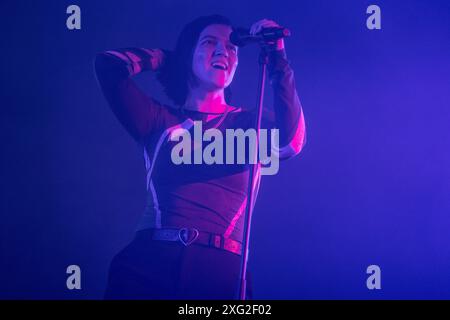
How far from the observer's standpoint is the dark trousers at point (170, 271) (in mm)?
2227

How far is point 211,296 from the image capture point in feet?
7.45

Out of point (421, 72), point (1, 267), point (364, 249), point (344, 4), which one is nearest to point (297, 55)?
point (344, 4)

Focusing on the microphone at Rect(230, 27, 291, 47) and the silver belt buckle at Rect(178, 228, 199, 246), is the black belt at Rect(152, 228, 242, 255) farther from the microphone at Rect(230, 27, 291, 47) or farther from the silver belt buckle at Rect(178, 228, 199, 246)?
the microphone at Rect(230, 27, 291, 47)

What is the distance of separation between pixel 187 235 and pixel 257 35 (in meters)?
0.92

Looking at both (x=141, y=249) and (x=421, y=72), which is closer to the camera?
(x=141, y=249)

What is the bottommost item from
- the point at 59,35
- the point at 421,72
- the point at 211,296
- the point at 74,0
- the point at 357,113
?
the point at 211,296

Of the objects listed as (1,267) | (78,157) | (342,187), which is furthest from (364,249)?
(1,267)

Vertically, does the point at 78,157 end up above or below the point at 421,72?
below

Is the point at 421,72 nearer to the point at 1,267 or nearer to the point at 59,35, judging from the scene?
the point at 59,35

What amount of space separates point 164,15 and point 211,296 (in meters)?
1.25

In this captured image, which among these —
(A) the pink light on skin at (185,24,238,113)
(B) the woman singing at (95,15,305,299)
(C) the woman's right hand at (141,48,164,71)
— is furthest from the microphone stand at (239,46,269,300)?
(C) the woman's right hand at (141,48,164,71)

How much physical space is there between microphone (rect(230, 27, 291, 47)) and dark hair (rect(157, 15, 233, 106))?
63mm

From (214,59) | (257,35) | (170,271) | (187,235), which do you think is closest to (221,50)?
(214,59)

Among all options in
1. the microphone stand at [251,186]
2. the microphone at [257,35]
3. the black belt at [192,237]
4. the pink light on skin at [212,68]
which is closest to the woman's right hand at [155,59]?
the pink light on skin at [212,68]
